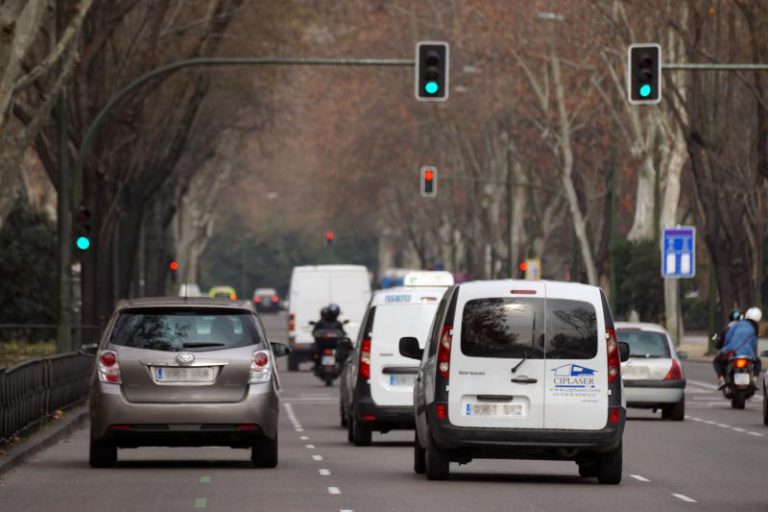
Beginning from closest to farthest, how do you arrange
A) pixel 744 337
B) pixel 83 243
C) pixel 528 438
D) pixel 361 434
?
pixel 528 438 → pixel 361 434 → pixel 744 337 → pixel 83 243

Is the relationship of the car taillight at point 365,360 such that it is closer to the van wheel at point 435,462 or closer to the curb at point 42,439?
the curb at point 42,439

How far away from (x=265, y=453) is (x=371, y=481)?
1772 millimetres

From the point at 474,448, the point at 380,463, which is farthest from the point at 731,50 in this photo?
the point at 474,448

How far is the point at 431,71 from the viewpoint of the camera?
104ft

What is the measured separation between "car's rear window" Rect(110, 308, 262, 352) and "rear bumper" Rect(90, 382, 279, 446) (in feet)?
1.49

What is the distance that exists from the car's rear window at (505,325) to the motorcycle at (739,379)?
47.4ft

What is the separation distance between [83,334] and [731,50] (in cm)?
1502

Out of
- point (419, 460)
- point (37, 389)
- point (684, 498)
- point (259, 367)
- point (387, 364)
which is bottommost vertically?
point (684, 498)

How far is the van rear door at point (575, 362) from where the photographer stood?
17.5m

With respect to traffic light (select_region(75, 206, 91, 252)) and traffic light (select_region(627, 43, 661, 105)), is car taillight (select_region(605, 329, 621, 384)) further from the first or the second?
traffic light (select_region(75, 206, 91, 252))

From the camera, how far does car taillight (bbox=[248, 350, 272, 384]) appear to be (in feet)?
62.8

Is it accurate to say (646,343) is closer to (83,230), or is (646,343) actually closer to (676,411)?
(676,411)

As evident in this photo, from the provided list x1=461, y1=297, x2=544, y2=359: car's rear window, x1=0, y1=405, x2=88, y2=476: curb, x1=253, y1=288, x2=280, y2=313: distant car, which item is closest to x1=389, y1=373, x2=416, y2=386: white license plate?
x1=0, y1=405, x2=88, y2=476: curb

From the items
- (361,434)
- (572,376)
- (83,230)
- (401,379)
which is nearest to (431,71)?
(83,230)
